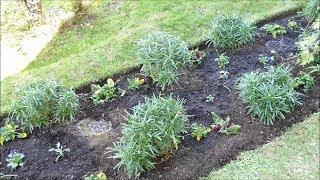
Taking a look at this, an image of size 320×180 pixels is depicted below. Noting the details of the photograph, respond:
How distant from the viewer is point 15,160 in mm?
5219

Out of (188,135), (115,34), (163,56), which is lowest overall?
(188,135)

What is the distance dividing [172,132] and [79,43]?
132 inches

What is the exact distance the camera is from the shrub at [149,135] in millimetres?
4570

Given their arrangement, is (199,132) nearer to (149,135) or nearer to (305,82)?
(149,135)

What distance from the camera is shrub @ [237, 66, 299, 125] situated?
5031mm

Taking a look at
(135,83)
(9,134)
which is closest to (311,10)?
(135,83)

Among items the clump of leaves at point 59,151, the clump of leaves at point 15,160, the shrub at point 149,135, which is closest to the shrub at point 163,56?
the shrub at point 149,135

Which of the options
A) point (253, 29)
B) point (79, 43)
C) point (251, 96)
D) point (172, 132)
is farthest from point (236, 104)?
point (79, 43)

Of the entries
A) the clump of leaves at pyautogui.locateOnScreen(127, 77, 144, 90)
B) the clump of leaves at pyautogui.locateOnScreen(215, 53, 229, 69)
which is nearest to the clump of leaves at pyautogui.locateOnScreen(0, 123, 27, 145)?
the clump of leaves at pyautogui.locateOnScreen(127, 77, 144, 90)

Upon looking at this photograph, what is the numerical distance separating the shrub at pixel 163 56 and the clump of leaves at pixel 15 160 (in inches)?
74.1

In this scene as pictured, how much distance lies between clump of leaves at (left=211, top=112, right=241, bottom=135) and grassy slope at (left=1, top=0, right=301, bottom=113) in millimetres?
1853

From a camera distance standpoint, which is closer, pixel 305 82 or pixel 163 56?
pixel 305 82

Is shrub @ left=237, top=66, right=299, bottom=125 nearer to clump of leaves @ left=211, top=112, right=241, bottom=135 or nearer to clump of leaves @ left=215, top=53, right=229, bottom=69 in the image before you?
clump of leaves @ left=211, top=112, right=241, bottom=135

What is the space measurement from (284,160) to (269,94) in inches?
29.0
